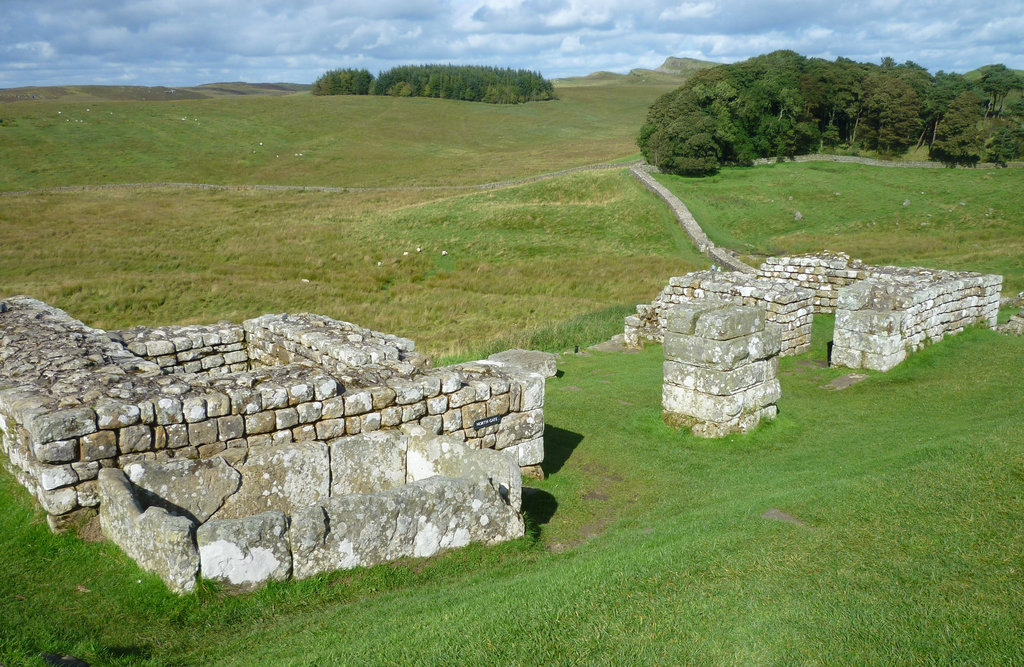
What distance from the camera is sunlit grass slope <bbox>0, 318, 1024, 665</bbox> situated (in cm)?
459

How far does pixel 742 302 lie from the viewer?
16.8 metres

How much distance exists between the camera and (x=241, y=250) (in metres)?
38.3

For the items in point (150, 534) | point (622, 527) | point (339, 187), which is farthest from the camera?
point (339, 187)

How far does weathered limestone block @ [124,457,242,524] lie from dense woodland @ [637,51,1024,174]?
51.8m

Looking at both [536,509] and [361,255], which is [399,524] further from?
→ [361,255]

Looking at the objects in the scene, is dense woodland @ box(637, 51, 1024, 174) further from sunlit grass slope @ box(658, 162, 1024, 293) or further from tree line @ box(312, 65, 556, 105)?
tree line @ box(312, 65, 556, 105)

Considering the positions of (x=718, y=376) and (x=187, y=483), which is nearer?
(x=187, y=483)

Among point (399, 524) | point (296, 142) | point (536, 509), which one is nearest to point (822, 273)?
point (536, 509)

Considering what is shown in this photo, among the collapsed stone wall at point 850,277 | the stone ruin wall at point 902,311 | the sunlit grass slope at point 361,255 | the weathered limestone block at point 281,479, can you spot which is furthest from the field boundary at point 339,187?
the weathered limestone block at point 281,479

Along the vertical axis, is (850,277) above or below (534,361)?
above

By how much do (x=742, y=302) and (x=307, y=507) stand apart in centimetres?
1328

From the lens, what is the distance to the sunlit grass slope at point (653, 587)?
4.59 meters

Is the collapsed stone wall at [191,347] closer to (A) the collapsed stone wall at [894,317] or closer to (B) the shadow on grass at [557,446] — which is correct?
(B) the shadow on grass at [557,446]

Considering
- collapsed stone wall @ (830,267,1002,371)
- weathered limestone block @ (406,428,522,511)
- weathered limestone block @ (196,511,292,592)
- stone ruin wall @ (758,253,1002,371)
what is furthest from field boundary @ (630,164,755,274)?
weathered limestone block @ (196,511,292,592)
